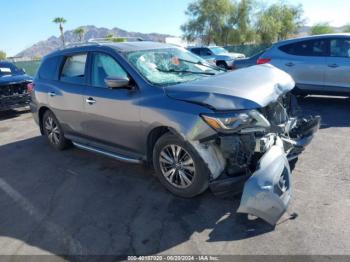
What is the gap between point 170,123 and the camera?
12.0ft

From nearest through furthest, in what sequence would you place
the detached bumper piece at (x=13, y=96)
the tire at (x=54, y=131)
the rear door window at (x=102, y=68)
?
the rear door window at (x=102, y=68)
the tire at (x=54, y=131)
the detached bumper piece at (x=13, y=96)

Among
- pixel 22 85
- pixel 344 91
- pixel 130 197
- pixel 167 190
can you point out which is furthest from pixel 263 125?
pixel 22 85

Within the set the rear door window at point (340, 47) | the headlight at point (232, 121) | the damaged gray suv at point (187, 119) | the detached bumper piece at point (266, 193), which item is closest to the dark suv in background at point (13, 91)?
the damaged gray suv at point (187, 119)

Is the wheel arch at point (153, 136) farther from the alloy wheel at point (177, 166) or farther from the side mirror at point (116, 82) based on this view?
the side mirror at point (116, 82)

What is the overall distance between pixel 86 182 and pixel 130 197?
0.90 m

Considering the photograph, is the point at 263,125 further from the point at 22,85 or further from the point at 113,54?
the point at 22,85

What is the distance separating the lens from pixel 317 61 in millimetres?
7438

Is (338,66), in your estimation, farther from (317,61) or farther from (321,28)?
(321,28)

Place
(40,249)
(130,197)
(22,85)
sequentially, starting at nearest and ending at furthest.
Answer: (40,249), (130,197), (22,85)

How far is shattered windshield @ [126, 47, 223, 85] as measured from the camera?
13.8 feet

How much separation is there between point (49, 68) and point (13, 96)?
188 inches

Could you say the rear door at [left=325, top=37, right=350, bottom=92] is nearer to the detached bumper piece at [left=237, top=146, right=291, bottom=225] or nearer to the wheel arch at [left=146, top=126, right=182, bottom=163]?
the detached bumper piece at [left=237, top=146, right=291, bottom=225]

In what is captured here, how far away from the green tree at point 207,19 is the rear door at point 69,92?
133ft

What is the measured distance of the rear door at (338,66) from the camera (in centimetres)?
711
